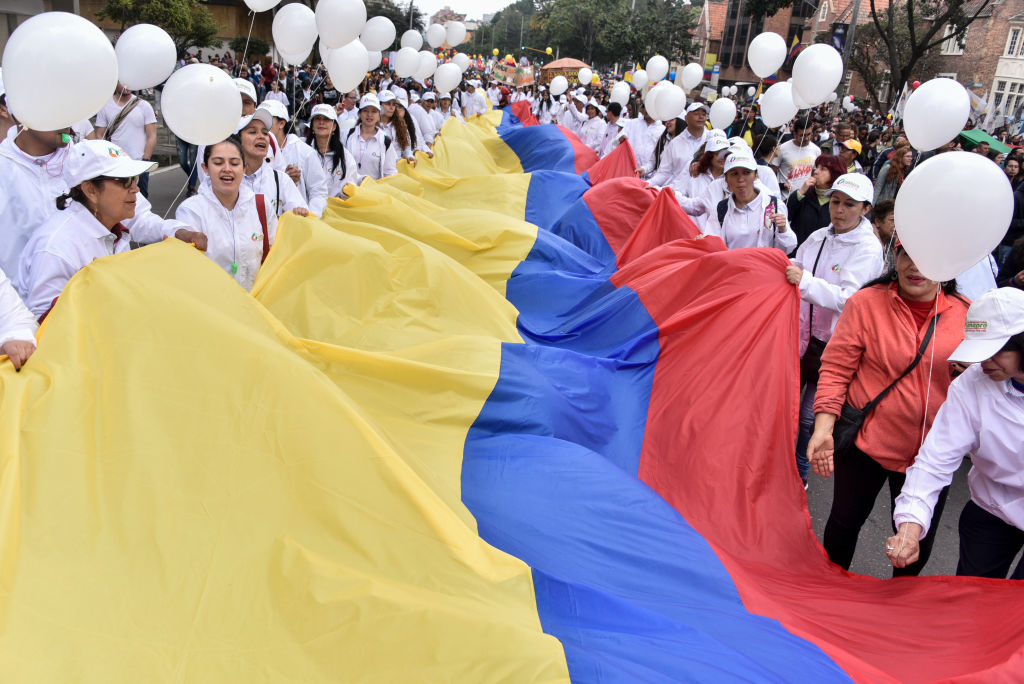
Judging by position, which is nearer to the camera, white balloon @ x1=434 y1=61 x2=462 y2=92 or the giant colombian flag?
the giant colombian flag

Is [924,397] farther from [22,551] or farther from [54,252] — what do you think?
[54,252]

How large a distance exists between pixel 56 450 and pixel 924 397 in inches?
116

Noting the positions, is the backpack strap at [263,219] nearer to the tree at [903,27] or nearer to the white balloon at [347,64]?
the white balloon at [347,64]

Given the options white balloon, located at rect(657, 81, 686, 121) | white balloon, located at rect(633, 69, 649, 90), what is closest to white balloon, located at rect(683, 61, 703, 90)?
white balloon, located at rect(633, 69, 649, 90)

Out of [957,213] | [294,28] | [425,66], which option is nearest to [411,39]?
[425,66]

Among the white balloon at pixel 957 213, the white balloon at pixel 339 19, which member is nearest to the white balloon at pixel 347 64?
the white balloon at pixel 339 19

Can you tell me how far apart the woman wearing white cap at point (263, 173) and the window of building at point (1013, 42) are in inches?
1770

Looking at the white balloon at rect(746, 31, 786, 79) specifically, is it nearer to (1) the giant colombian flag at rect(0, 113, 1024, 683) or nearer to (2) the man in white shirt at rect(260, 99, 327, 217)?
(2) the man in white shirt at rect(260, 99, 327, 217)

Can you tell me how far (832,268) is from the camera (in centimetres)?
394

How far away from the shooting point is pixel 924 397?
2832 millimetres

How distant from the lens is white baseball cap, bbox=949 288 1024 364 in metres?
2.34

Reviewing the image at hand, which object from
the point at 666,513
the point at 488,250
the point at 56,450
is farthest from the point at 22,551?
the point at 488,250

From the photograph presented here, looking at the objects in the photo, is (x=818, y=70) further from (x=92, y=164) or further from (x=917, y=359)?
(x=92, y=164)

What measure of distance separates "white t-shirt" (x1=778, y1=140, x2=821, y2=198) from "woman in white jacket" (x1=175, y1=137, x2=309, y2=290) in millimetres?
5200
